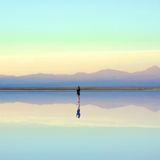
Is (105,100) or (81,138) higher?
(105,100)

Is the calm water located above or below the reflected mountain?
below

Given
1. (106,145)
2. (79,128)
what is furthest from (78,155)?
(79,128)

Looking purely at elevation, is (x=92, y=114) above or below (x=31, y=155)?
above

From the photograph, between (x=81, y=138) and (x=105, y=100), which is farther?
(x=105, y=100)

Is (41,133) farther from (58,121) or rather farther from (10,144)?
(58,121)

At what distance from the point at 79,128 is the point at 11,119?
14.6 feet

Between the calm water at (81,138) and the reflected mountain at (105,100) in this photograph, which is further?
the reflected mountain at (105,100)

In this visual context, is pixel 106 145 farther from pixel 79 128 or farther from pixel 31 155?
pixel 79 128

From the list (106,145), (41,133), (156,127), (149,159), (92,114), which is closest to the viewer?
(149,159)

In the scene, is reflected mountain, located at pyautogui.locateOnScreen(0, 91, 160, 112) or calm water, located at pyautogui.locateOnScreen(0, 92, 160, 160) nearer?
calm water, located at pyautogui.locateOnScreen(0, 92, 160, 160)

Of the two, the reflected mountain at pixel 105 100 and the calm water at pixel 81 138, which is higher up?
the reflected mountain at pixel 105 100

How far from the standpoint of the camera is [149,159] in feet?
39.2

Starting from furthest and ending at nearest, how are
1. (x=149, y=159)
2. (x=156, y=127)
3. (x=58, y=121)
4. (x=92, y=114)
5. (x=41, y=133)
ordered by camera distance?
(x=92, y=114)
(x=58, y=121)
(x=156, y=127)
(x=41, y=133)
(x=149, y=159)

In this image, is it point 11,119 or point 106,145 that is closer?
point 106,145
